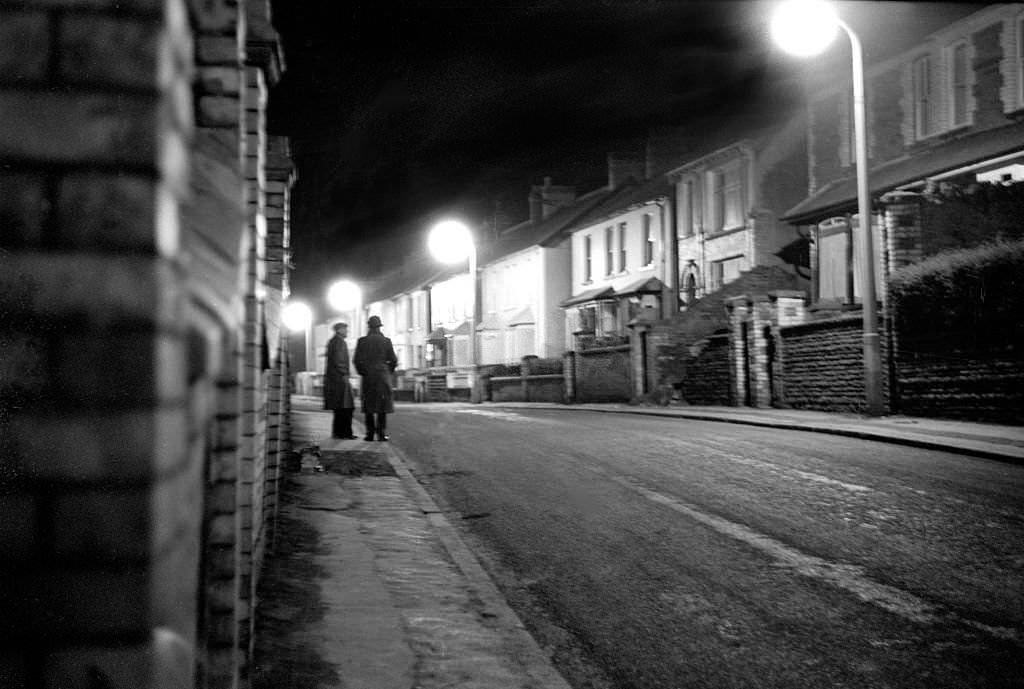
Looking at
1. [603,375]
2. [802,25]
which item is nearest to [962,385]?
[802,25]

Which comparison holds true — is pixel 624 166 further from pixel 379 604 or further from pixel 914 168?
pixel 379 604

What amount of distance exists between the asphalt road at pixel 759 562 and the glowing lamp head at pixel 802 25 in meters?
7.26

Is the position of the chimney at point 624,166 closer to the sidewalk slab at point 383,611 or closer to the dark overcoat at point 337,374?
the dark overcoat at point 337,374

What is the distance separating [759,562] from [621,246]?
35.2m

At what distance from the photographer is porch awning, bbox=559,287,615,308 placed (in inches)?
1547

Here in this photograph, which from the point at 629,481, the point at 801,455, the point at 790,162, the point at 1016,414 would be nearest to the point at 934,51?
the point at 790,162

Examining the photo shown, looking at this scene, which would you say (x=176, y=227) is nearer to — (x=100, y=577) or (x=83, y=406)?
(x=83, y=406)

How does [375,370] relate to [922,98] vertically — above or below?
below

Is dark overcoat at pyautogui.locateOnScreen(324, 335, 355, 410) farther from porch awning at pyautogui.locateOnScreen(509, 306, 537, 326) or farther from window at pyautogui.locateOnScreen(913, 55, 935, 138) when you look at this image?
porch awning at pyautogui.locateOnScreen(509, 306, 537, 326)

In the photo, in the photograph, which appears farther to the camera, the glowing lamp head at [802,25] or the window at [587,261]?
the window at [587,261]

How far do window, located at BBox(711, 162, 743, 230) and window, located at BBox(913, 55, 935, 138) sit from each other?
742cm

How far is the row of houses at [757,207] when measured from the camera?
2305 centimetres

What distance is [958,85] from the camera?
80.0 feet

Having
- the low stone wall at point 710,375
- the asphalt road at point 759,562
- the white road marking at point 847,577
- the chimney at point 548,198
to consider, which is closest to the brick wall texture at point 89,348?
the asphalt road at point 759,562
